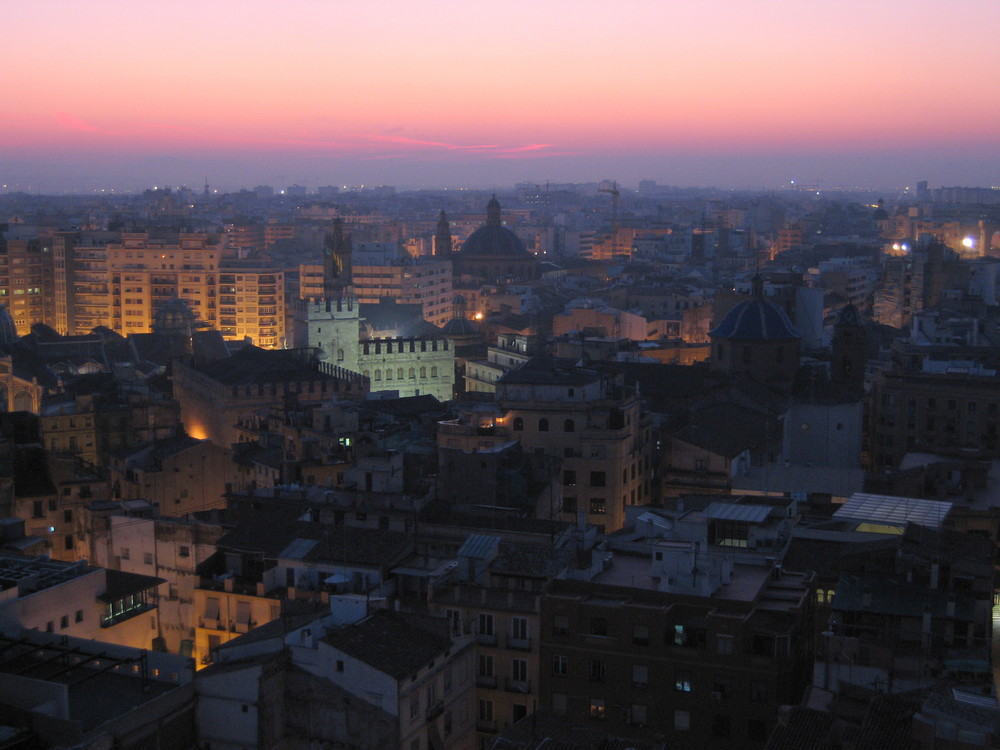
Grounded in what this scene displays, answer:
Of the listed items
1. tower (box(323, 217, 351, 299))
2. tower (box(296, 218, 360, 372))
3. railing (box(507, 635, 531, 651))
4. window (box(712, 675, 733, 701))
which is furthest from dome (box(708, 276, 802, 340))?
tower (box(323, 217, 351, 299))

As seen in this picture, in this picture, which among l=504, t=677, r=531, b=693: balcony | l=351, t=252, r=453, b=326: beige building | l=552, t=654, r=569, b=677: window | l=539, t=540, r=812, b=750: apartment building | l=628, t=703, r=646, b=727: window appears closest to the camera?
l=539, t=540, r=812, b=750: apartment building

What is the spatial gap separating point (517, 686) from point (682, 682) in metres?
3.11

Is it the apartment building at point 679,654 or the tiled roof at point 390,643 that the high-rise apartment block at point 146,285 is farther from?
the tiled roof at point 390,643

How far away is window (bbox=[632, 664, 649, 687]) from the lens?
24359 millimetres

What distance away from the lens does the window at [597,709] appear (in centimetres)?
2459

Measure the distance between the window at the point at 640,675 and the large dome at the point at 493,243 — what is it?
110 metres

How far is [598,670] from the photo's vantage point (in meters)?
24.7

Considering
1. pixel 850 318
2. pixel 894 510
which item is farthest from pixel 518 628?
pixel 850 318

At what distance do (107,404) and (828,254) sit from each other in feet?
394

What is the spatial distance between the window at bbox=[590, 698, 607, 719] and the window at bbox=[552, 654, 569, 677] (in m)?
0.70

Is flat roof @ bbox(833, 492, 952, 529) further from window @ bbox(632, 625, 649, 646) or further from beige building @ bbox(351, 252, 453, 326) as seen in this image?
beige building @ bbox(351, 252, 453, 326)

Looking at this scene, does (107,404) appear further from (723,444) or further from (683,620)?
(683,620)

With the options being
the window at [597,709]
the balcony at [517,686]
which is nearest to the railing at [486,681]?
the balcony at [517,686]

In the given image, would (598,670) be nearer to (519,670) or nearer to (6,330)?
(519,670)
